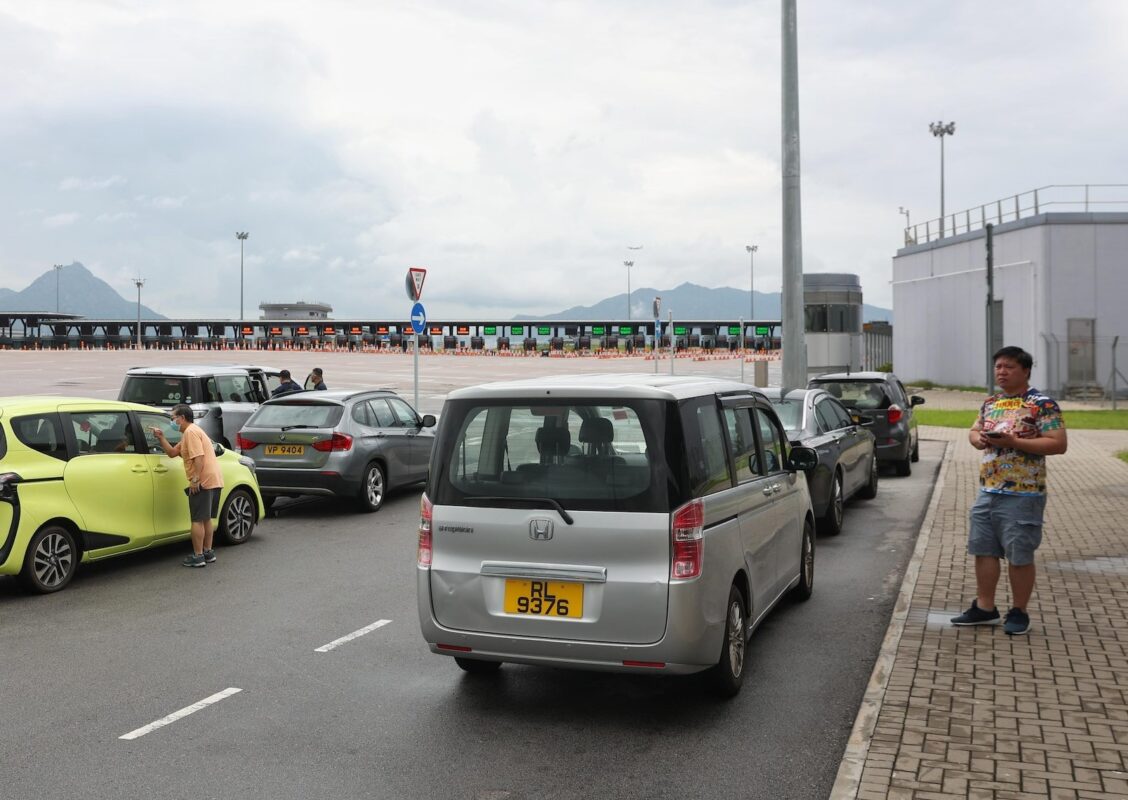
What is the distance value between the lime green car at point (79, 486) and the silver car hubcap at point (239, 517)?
682mm

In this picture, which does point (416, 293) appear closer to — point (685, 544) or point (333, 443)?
point (333, 443)

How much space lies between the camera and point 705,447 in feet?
18.3

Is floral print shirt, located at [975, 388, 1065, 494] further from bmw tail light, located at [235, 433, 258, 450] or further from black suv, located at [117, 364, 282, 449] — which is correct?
black suv, located at [117, 364, 282, 449]

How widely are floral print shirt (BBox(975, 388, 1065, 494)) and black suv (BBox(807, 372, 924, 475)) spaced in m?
9.12

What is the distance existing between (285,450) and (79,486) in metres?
3.87

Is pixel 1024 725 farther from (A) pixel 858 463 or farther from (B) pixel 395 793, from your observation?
(A) pixel 858 463

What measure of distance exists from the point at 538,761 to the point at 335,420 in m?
8.13

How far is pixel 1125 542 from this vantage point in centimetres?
973

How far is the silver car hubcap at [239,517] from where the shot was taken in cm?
1052

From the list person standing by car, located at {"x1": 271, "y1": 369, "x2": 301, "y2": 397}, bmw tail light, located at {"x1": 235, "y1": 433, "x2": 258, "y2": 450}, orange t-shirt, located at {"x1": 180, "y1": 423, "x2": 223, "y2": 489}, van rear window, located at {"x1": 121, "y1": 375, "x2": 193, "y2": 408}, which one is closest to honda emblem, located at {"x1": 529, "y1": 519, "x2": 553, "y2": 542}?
orange t-shirt, located at {"x1": 180, "y1": 423, "x2": 223, "y2": 489}

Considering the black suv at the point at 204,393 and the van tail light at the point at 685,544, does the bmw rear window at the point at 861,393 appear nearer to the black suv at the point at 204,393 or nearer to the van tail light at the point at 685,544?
the black suv at the point at 204,393

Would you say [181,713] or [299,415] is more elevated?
[299,415]

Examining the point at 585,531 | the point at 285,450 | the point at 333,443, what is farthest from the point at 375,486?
the point at 585,531

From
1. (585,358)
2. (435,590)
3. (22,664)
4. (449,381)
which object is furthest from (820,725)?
(585,358)
